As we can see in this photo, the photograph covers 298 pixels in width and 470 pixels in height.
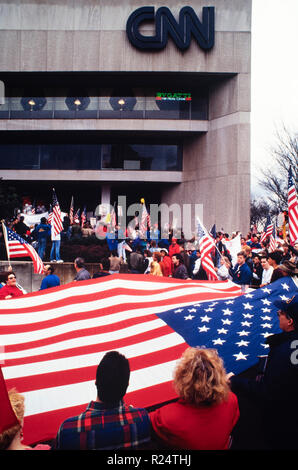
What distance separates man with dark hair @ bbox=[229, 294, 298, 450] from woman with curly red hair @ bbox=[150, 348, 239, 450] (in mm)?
384

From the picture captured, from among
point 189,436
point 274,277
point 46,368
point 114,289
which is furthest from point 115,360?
point 274,277

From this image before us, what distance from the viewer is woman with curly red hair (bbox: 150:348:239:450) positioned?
6.89 ft

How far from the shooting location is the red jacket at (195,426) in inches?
82.4

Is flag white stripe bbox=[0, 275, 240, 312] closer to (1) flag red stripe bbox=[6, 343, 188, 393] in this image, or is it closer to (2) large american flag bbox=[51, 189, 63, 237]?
(1) flag red stripe bbox=[6, 343, 188, 393]

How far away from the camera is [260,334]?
3.91 meters

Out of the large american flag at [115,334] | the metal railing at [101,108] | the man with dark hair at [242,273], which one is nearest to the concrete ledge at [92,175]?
the metal railing at [101,108]

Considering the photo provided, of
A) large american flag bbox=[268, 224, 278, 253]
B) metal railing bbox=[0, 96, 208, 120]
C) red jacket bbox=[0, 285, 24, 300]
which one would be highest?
metal railing bbox=[0, 96, 208, 120]

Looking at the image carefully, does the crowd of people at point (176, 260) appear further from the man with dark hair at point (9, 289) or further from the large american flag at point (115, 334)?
the large american flag at point (115, 334)

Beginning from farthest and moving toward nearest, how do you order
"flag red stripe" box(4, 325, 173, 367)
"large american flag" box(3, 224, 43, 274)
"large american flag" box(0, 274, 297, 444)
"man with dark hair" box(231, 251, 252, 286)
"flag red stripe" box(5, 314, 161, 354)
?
"man with dark hair" box(231, 251, 252, 286), "large american flag" box(3, 224, 43, 274), "flag red stripe" box(5, 314, 161, 354), "flag red stripe" box(4, 325, 173, 367), "large american flag" box(0, 274, 297, 444)

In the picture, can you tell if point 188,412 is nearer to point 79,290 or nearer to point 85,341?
point 85,341

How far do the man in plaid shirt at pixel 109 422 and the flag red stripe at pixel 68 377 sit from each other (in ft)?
4.81

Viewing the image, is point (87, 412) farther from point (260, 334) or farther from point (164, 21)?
point (164, 21)

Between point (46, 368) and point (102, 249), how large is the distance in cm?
1327

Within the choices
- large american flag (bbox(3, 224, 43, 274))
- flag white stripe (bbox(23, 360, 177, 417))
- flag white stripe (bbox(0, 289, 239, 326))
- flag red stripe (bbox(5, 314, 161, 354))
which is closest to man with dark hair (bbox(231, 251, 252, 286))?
flag white stripe (bbox(0, 289, 239, 326))
